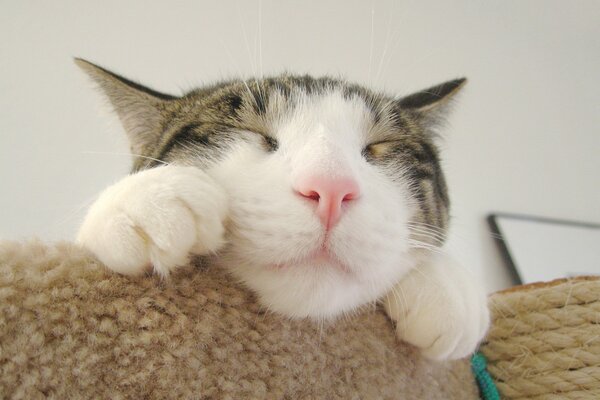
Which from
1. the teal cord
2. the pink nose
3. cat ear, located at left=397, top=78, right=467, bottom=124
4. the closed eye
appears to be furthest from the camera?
cat ear, located at left=397, top=78, right=467, bottom=124

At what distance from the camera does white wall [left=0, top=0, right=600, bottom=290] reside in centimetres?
124

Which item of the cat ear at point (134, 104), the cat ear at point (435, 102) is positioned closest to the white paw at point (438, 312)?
the cat ear at point (435, 102)

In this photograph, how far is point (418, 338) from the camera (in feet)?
1.76

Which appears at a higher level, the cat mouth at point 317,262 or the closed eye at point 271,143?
the closed eye at point 271,143

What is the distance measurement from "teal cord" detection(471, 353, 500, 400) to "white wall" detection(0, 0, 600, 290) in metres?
0.30

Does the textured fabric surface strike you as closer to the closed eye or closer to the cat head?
the cat head

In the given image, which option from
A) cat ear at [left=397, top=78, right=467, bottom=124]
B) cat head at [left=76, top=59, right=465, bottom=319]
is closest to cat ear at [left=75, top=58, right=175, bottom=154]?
cat head at [left=76, top=59, right=465, bottom=319]

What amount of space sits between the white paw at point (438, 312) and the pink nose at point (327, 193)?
0.20 meters

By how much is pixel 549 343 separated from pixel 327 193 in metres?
0.51

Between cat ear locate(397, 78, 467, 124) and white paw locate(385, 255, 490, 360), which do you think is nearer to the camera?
white paw locate(385, 255, 490, 360)

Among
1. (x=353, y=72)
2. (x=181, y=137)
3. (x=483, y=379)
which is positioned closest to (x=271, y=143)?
(x=181, y=137)

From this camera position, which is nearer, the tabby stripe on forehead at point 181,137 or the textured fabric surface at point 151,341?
the textured fabric surface at point 151,341

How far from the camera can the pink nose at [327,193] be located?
16.9 inches

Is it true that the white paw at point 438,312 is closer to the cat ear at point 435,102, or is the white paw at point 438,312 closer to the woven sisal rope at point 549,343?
the woven sisal rope at point 549,343
